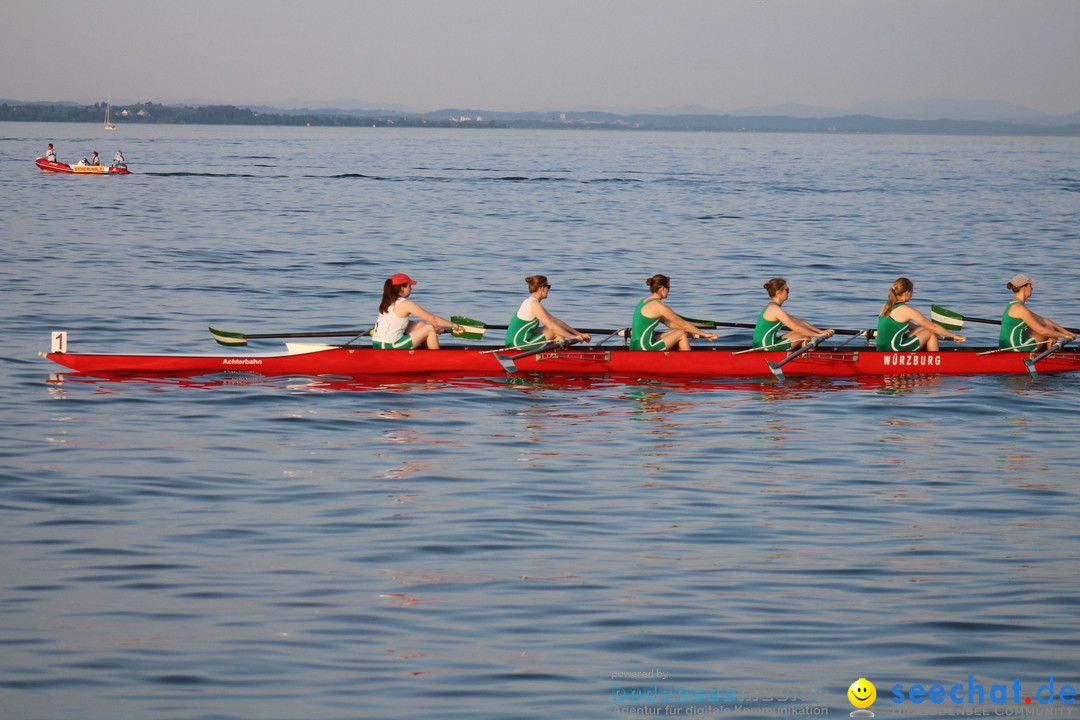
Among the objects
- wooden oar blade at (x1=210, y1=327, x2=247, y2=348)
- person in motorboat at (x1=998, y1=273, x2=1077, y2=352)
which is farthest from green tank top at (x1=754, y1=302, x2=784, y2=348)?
wooden oar blade at (x1=210, y1=327, x2=247, y2=348)

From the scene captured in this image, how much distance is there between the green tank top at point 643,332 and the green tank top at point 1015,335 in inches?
184

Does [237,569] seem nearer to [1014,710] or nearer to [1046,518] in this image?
[1014,710]

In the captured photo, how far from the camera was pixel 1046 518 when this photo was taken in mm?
10094

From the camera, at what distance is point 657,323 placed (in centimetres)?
1574

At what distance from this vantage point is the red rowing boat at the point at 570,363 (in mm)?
15586

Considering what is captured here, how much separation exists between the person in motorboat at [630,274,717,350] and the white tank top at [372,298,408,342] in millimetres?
3011

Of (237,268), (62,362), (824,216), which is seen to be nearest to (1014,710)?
(62,362)

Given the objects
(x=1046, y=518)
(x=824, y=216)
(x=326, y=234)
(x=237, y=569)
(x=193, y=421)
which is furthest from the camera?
(x=824, y=216)

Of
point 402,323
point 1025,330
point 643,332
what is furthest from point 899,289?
point 402,323

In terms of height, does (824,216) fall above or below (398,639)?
above

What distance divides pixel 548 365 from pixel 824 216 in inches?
1401

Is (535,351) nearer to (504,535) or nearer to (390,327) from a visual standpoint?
(390,327)

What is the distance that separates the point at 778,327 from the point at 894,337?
1641mm

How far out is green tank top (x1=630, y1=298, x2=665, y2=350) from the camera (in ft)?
51.7
